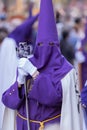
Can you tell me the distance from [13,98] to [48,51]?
1.94ft

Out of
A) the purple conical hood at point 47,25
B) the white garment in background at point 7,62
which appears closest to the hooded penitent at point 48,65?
the purple conical hood at point 47,25

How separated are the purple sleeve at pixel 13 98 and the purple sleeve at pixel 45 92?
0.19 m

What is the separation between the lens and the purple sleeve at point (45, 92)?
5.67 m

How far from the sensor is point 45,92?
568 cm

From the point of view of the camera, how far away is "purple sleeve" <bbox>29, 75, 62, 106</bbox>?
5668 mm

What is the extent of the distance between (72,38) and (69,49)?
1003 mm

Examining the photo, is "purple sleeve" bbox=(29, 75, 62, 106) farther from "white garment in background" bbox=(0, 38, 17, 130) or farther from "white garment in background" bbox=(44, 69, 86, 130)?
"white garment in background" bbox=(0, 38, 17, 130)

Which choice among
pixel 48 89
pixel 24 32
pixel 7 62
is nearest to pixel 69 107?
pixel 48 89

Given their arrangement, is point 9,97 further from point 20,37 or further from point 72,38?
point 72,38

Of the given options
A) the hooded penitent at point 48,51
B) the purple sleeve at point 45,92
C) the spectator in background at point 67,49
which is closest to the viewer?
the purple sleeve at point 45,92

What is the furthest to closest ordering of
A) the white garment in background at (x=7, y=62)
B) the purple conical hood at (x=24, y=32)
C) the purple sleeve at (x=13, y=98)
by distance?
the purple conical hood at (x=24, y=32) → the white garment in background at (x=7, y=62) → the purple sleeve at (x=13, y=98)

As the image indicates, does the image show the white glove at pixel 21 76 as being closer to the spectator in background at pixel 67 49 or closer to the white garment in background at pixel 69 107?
the white garment in background at pixel 69 107

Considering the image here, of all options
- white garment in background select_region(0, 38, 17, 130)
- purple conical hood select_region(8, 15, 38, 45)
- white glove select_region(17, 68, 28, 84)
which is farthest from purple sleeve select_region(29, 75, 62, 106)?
purple conical hood select_region(8, 15, 38, 45)

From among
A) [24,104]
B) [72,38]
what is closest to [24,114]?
[24,104]
